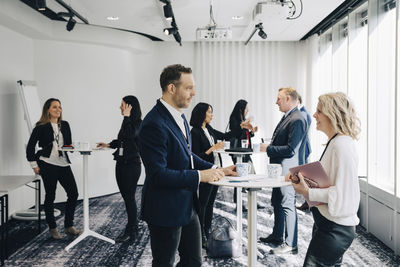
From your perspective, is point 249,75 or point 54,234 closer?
point 54,234

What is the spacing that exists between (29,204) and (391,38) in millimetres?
5435

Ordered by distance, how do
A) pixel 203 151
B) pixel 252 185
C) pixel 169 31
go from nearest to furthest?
pixel 252 185 < pixel 203 151 < pixel 169 31

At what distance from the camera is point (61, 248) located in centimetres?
389

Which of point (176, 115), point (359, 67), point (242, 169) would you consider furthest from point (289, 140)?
point (359, 67)

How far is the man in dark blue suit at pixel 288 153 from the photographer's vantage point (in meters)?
3.38

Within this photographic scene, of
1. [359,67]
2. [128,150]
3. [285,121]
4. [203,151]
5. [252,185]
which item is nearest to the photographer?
[252,185]

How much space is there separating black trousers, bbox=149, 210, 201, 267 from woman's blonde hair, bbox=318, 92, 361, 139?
0.91 m

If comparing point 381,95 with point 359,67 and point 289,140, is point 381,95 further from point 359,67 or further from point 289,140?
point 289,140

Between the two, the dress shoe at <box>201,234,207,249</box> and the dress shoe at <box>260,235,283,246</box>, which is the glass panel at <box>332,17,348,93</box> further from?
the dress shoe at <box>201,234,207,249</box>

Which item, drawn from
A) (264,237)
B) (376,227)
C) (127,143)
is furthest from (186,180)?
(376,227)

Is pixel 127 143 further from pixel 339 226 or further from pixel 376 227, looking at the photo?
pixel 376 227

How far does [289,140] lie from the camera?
3389mm

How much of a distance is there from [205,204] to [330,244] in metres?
1.91

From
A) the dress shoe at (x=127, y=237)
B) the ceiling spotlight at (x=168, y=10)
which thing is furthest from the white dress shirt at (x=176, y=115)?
the ceiling spotlight at (x=168, y=10)
